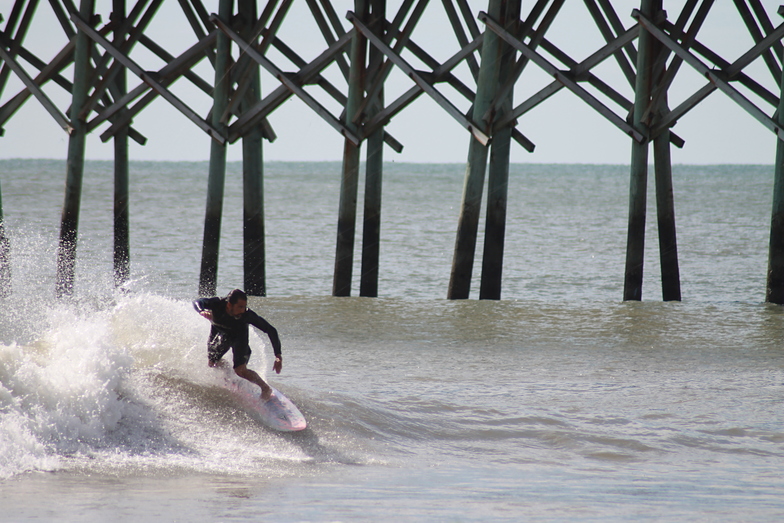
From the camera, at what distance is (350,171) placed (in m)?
11.1

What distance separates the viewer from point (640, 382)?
793cm

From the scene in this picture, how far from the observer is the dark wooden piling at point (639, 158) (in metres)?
10.2

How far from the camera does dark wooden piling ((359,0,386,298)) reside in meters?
10.9

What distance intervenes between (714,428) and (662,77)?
5.24 m

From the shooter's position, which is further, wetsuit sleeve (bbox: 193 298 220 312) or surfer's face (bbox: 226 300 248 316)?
wetsuit sleeve (bbox: 193 298 220 312)

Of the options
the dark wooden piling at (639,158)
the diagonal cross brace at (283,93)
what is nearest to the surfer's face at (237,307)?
the diagonal cross brace at (283,93)

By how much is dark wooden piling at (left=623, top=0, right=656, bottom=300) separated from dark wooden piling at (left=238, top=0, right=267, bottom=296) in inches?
184

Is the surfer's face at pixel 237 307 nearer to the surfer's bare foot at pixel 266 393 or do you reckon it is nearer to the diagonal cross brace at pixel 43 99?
the surfer's bare foot at pixel 266 393

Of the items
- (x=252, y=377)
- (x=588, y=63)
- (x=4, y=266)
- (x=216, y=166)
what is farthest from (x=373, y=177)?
(x=4, y=266)

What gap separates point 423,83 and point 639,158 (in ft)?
8.96

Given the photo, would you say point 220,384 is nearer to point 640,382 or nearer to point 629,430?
point 629,430

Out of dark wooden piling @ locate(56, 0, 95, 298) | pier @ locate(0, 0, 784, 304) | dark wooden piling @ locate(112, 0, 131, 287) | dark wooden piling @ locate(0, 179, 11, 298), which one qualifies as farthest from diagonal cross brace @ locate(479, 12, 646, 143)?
dark wooden piling @ locate(0, 179, 11, 298)

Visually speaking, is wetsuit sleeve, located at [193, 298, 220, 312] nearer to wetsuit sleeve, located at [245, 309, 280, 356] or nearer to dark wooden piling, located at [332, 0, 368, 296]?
wetsuit sleeve, located at [245, 309, 280, 356]

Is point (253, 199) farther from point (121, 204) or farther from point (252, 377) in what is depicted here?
point (252, 377)
